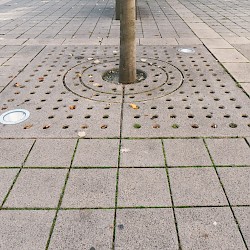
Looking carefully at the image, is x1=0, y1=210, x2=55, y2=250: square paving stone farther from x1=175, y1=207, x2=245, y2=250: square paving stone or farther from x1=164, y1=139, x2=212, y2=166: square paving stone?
x1=164, y1=139, x2=212, y2=166: square paving stone

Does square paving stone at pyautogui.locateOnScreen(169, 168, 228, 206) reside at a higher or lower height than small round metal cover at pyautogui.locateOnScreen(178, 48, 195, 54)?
lower

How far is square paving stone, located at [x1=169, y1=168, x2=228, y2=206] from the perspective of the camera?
277 cm

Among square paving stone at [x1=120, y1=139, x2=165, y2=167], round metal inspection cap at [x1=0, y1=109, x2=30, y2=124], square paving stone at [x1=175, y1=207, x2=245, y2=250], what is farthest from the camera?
round metal inspection cap at [x1=0, y1=109, x2=30, y2=124]

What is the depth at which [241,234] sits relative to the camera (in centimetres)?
244

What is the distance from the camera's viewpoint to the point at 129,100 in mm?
4648

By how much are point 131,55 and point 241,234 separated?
3.52 metres

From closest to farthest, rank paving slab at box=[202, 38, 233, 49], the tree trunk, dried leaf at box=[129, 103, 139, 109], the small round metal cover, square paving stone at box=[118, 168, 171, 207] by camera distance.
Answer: square paving stone at box=[118, 168, 171, 207], dried leaf at box=[129, 103, 139, 109], the tree trunk, the small round metal cover, paving slab at box=[202, 38, 233, 49]

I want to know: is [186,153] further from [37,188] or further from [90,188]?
[37,188]

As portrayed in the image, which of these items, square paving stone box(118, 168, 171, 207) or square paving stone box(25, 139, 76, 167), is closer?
square paving stone box(118, 168, 171, 207)

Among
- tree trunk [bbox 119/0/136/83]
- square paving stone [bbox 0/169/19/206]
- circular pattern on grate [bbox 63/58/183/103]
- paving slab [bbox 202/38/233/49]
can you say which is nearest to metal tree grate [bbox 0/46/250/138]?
circular pattern on grate [bbox 63/58/183/103]

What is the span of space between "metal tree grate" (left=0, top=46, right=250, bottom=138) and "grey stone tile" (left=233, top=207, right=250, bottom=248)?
128 cm

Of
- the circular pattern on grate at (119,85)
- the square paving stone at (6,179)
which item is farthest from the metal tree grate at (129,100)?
the square paving stone at (6,179)

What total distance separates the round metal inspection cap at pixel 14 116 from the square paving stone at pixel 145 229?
2.23 m

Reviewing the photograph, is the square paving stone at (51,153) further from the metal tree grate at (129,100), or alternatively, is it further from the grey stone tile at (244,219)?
the grey stone tile at (244,219)
